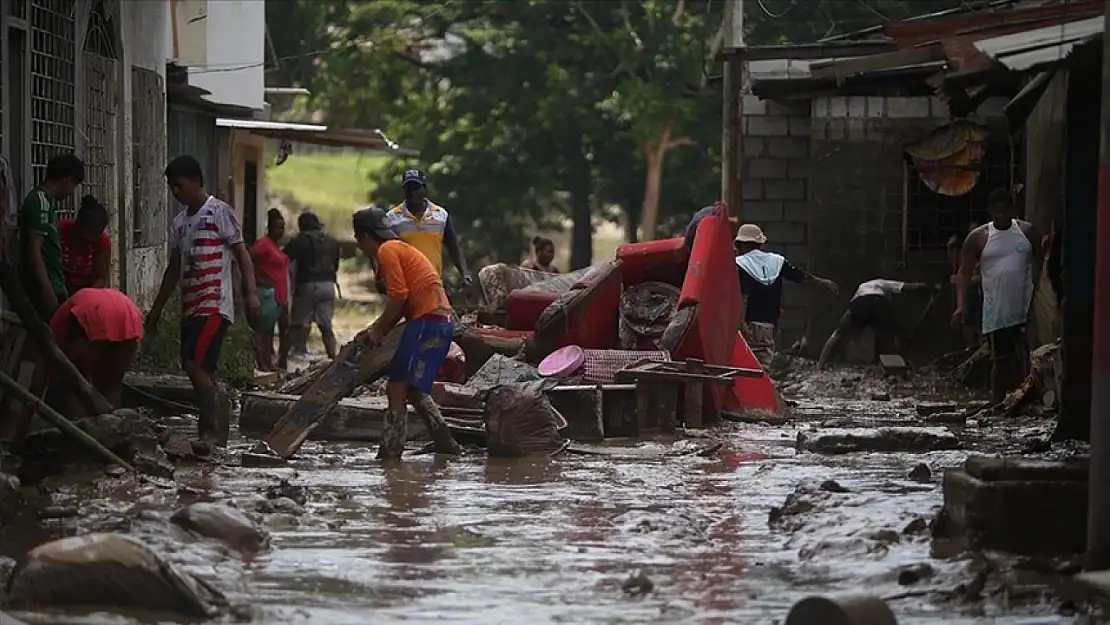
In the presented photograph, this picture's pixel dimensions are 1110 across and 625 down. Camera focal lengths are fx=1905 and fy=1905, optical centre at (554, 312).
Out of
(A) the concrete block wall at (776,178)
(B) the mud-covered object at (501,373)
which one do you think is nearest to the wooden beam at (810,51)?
(A) the concrete block wall at (776,178)

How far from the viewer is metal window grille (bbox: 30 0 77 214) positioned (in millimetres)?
12539

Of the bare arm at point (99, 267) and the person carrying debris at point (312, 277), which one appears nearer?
the bare arm at point (99, 267)

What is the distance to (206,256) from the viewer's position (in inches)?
427

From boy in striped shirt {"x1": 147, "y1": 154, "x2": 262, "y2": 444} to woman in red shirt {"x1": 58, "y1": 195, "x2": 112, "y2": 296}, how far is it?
460 millimetres

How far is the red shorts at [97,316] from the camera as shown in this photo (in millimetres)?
10211

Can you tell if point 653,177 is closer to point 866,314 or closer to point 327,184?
point 866,314

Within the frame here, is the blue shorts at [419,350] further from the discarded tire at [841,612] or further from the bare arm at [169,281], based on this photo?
the discarded tire at [841,612]

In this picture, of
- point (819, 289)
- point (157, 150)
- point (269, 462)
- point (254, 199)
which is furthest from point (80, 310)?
point (254, 199)

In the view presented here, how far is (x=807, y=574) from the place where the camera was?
7434 mm

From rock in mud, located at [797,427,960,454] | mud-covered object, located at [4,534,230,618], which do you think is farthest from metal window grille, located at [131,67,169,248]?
mud-covered object, located at [4,534,230,618]

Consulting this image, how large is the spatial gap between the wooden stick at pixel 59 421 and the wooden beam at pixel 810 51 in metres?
12.7

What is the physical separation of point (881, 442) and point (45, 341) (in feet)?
16.1

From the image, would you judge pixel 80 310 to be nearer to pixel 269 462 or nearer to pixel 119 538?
pixel 269 462

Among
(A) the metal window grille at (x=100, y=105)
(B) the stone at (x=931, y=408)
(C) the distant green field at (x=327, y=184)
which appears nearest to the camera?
(B) the stone at (x=931, y=408)
